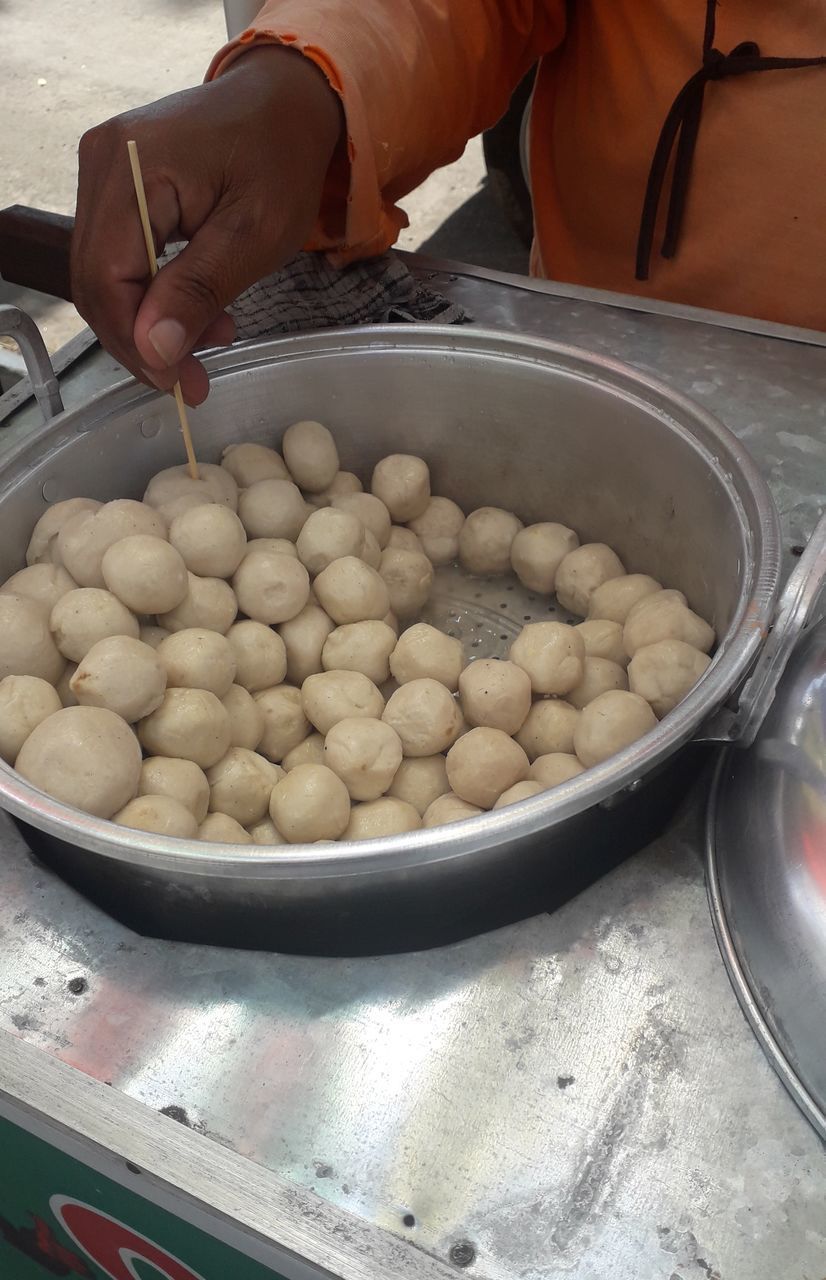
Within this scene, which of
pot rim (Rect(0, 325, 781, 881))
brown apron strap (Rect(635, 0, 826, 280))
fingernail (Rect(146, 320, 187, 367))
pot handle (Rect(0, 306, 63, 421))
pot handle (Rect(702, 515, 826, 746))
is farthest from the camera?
brown apron strap (Rect(635, 0, 826, 280))

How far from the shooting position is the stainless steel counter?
643mm

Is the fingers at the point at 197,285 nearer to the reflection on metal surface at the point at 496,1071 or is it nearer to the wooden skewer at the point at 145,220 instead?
the wooden skewer at the point at 145,220

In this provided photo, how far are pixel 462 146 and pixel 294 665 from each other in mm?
700

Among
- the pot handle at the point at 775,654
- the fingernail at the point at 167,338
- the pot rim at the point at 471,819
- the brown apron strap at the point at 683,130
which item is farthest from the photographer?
the brown apron strap at the point at 683,130

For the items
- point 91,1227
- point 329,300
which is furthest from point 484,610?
point 91,1227

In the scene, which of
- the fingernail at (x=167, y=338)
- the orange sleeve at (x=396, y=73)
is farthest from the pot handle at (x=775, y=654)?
the orange sleeve at (x=396, y=73)

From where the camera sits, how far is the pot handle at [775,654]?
745mm

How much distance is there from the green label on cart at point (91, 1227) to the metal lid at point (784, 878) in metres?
0.36

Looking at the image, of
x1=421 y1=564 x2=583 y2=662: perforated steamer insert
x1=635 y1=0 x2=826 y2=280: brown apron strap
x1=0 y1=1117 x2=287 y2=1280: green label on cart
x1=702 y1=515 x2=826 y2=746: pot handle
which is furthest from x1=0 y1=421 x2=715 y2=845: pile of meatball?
x1=635 y1=0 x2=826 y2=280: brown apron strap

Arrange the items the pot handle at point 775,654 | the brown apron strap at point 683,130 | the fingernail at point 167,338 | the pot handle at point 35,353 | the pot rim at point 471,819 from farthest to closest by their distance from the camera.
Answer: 1. the brown apron strap at point 683,130
2. the pot handle at point 35,353
3. the fingernail at point 167,338
4. the pot handle at point 775,654
5. the pot rim at point 471,819

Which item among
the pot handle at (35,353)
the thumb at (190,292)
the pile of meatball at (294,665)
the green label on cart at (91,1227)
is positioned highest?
the thumb at (190,292)

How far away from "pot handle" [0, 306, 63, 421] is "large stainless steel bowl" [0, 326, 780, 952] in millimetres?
71

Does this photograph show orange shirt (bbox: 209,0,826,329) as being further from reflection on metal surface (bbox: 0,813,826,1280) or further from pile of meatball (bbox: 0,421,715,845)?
reflection on metal surface (bbox: 0,813,826,1280)

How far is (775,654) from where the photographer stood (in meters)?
0.76
